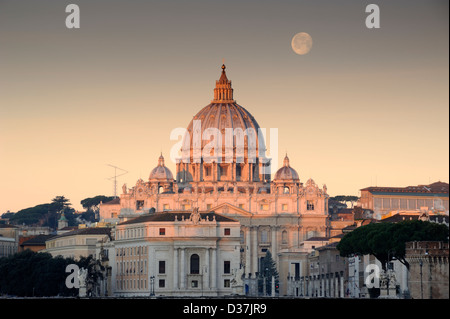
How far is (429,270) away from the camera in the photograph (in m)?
128

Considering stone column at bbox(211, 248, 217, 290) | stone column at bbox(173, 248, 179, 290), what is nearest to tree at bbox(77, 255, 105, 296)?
stone column at bbox(173, 248, 179, 290)

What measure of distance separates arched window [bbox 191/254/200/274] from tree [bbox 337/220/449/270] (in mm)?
32020

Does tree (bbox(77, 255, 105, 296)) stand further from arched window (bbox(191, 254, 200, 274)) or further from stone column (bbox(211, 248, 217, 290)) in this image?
stone column (bbox(211, 248, 217, 290))

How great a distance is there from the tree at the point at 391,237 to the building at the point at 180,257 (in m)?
30.3

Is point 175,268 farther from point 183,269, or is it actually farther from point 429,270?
point 429,270

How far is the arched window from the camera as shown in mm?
190875

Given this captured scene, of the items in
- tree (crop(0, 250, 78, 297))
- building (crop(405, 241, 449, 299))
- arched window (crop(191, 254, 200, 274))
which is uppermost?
arched window (crop(191, 254, 200, 274))

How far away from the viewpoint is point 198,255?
626 ft

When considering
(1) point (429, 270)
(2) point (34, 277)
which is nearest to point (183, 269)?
(2) point (34, 277)

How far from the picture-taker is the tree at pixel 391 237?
142 m

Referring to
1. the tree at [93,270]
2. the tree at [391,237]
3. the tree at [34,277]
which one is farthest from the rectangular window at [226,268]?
the tree at [391,237]

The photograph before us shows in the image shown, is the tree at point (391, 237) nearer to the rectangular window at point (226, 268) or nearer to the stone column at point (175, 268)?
the rectangular window at point (226, 268)
